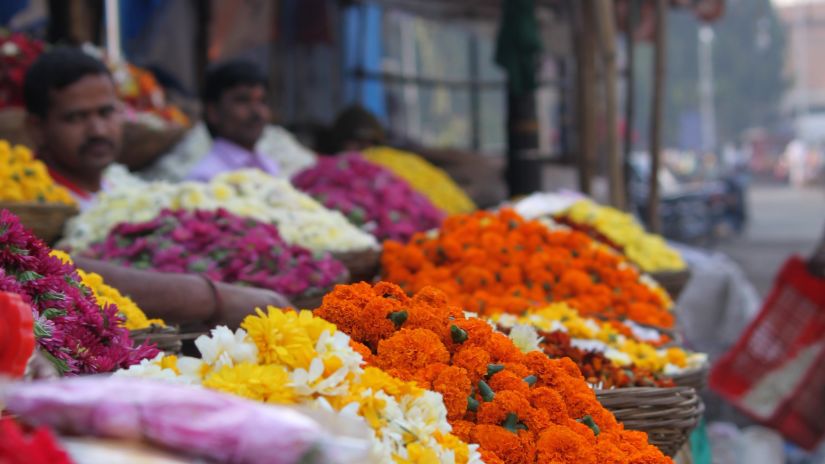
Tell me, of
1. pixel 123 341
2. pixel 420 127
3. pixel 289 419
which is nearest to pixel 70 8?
pixel 123 341

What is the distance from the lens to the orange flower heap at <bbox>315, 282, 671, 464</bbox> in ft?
5.62

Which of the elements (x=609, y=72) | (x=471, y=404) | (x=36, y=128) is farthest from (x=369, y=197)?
(x=471, y=404)

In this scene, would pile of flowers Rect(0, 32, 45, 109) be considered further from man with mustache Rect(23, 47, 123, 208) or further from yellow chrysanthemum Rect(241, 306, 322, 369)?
yellow chrysanthemum Rect(241, 306, 322, 369)

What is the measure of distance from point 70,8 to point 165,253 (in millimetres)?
4095

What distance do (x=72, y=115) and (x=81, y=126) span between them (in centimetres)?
5

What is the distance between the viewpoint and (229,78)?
5059 millimetres

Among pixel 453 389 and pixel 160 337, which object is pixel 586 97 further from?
pixel 453 389

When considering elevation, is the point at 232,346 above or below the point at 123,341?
above

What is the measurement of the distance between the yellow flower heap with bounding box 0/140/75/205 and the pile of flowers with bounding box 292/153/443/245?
1345mm

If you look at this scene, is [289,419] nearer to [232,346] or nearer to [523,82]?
[232,346]

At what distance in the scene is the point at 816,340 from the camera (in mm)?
5258

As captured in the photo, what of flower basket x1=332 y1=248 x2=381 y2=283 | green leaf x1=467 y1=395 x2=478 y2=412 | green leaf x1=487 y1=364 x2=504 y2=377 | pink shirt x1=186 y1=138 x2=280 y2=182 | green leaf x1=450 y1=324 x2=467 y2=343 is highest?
green leaf x1=450 y1=324 x2=467 y2=343

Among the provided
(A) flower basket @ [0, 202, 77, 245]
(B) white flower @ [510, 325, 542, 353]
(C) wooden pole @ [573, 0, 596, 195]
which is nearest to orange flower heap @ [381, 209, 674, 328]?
(B) white flower @ [510, 325, 542, 353]

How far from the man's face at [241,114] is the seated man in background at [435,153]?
2.36m
